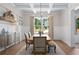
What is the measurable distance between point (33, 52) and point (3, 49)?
2.62 ft

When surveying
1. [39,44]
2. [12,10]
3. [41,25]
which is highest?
[12,10]

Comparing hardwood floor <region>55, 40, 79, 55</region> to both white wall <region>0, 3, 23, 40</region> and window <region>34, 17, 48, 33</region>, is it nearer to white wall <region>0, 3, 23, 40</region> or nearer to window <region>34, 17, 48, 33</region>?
window <region>34, 17, 48, 33</region>

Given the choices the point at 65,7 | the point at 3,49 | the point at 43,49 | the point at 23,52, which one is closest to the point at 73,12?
the point at 65,7

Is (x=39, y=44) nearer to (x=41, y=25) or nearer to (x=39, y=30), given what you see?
(x=39, y=30)

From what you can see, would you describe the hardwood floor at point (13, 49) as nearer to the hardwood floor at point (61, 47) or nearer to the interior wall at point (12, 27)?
the hardwood floor at point (61, 47)

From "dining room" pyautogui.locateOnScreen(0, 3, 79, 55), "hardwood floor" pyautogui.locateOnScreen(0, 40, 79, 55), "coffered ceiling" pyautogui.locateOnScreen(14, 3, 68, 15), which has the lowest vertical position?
"hardwood floor" pyautogui.locateOnScreen(0, 40, 79, 55)

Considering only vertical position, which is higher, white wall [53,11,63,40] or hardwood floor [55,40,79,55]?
white wall [53,11,63,40]

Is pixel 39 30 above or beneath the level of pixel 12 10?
beneath

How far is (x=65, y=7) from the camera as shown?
14.3 feet

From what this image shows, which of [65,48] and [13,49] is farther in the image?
[65,48]

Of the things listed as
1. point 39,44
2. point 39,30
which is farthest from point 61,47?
point 39,30

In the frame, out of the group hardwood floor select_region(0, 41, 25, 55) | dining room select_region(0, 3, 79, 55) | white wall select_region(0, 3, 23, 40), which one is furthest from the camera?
dining room select_region(0, 3, 79, 55)

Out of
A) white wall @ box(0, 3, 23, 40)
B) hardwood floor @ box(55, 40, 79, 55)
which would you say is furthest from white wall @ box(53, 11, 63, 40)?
white wall @ box(0, 3, 23, 40)

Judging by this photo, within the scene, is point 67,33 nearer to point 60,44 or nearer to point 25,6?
point 60,44
